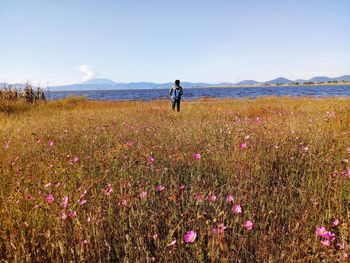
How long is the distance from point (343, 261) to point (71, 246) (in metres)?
1.68

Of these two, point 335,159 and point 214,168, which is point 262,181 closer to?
point 214,168

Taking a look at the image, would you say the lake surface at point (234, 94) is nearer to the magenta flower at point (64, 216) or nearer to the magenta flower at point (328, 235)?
the magenta flower at point (64, 216)

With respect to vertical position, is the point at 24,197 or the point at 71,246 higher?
the point at 24,197

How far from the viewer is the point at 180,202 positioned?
2.43 m

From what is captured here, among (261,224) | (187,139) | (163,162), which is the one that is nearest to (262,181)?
(261,224)

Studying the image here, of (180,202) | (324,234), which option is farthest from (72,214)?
(324,234)

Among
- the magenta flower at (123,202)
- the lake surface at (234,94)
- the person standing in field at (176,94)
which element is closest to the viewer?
the magenta flower at (123,202)

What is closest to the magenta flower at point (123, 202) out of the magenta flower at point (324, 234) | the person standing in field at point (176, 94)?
the magenta flower at point (324, 234)

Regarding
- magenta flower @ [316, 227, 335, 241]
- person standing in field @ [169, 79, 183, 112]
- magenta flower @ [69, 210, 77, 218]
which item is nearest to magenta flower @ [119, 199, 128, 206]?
magenta flower @ [69, 210, 77, 218]

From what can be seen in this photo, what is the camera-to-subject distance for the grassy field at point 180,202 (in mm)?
1757

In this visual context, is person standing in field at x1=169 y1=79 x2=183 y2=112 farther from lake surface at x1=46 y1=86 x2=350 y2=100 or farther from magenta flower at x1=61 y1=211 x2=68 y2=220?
lake surface at x1=46 y1=86 x2=350 y2=100

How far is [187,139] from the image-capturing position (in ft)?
15.7

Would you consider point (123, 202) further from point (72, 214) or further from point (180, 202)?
point (180, 202)

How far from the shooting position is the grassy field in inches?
69.2
